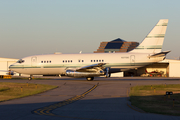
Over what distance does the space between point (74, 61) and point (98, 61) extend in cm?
412

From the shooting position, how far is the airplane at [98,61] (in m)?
38.0

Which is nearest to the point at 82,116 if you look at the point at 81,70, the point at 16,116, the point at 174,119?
the point at 16,116

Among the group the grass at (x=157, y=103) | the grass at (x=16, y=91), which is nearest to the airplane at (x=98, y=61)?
the grass at (x=16, y=91)

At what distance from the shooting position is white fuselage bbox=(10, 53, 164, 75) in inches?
1529

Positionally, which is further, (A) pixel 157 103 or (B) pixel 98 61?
(B) pixel 98 61

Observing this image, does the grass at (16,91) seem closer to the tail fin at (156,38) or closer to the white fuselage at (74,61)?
the white fuselage at (74,61)

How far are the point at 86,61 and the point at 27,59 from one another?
11.0 meters

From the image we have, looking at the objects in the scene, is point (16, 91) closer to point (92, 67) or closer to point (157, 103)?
point (92, 67)

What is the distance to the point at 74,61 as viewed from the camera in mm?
40062

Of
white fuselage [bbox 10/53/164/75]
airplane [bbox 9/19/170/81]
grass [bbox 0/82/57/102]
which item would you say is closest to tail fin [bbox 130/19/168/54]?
airplane [bbox 9/19/170/81]

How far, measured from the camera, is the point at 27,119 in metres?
10.9

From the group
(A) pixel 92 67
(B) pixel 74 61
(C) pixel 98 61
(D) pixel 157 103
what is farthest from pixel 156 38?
(D) pixel 157 103

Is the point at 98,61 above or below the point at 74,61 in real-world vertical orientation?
below

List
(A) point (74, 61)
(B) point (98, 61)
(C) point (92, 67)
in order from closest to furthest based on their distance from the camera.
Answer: (C) point (92, 67) → (B) point (98, 61) → (A) point (74, 61)
